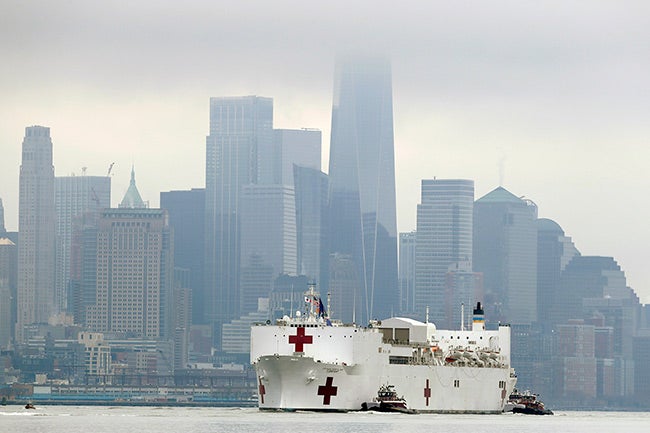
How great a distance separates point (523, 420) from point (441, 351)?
260 inches

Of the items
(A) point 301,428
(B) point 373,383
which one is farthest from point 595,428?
(A) point 301,428

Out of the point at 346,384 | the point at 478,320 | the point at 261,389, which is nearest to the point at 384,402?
the point at 346,384

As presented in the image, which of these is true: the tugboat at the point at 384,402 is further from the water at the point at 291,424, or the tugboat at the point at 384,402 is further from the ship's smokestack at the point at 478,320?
the ship's smokestack at the point at 478,320

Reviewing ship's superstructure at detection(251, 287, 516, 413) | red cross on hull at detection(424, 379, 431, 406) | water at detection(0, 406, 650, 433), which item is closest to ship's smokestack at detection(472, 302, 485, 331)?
ship's superstructure at detection(251, 287, 516, 413)

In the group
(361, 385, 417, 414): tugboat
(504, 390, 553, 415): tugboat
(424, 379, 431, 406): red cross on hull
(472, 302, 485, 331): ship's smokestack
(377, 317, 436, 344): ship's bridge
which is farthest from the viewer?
(504, 390, 553, 415): tugboat

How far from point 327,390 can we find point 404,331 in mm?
14820

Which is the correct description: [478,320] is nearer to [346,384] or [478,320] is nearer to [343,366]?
[346,384]

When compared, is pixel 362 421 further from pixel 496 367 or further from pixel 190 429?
pixel 496 367

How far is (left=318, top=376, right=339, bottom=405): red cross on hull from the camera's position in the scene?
4102 inches

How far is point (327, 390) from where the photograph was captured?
4122 inches

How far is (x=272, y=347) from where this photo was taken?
104 meters

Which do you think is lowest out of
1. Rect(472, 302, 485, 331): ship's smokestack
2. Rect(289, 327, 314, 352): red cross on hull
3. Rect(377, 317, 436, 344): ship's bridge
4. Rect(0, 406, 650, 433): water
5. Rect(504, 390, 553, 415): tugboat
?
Rect(0, 406, 650, 433): water

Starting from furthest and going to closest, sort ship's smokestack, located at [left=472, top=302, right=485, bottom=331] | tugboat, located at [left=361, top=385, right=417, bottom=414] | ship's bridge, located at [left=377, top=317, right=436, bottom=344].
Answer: ship's smokestack, located at [left=472, top=302, right=485, bottom=331], ship's bridge, located at [left=377, top=317, right=436, bottom=344], tugboat, located at [left=361, top=385, right=417, bottom=414]

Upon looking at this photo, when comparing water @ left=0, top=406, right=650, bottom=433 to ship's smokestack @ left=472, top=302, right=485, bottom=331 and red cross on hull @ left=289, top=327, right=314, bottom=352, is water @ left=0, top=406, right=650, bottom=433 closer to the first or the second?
red cross on hull @ left=289, top=327, right=314, bottom=352
